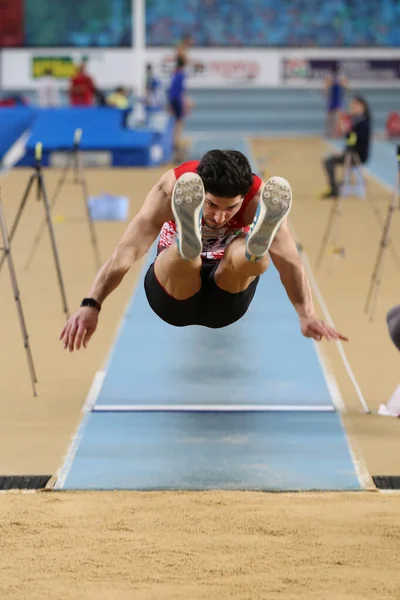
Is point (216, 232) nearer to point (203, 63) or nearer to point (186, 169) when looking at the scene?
point (186, 169)

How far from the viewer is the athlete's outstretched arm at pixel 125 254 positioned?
4562mm

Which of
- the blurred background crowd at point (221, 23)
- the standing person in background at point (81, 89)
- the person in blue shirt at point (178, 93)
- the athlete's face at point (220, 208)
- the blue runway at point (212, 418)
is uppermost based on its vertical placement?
the athlete's face at point (220, 208)

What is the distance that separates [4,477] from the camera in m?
5.56

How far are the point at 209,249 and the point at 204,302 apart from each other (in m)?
0.32

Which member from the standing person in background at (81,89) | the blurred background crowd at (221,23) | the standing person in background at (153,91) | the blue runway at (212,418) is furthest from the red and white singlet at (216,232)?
the blurred background crowd at (221,23)

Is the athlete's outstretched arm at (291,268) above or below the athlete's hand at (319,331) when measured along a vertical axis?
above

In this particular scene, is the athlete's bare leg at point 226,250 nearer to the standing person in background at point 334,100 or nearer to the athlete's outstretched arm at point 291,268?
the athlete's outstretched arm at point 291,268

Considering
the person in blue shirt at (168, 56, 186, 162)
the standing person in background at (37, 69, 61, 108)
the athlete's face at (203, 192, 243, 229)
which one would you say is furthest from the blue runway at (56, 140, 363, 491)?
the standing person in background at (37, 69, 61, 108)

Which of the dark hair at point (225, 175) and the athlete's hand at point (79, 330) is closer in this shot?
the athlete's hand at point (79, 330)

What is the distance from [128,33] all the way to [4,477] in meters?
27.5

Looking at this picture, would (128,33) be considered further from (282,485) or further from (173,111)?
(282,485)

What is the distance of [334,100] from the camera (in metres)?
24.0

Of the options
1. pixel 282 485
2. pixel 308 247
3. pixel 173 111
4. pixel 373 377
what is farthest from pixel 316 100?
pixel 282 485

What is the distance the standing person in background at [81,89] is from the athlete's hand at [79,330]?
752 inches
